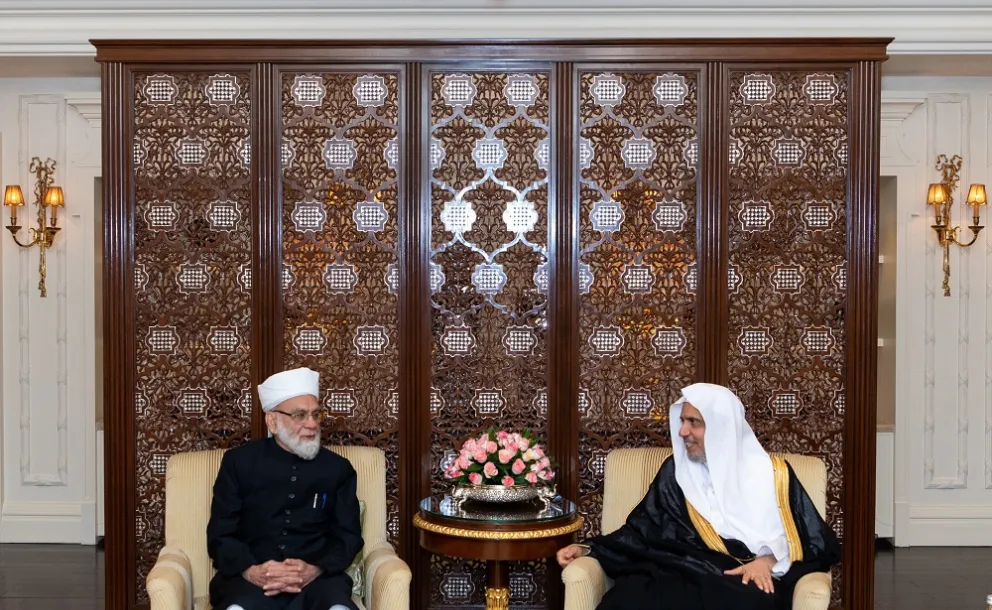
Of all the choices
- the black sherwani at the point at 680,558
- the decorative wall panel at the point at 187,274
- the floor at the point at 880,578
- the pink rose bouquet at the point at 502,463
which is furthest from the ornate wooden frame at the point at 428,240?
the black sherwani at the point at 680,558

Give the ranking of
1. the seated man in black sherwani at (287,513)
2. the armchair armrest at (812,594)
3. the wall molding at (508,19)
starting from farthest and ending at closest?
the wall molding at (508,19) → the seated man in black sherwani at (287,513) → the armchair armrest at (812,594)

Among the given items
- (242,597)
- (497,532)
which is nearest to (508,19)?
(497,532)

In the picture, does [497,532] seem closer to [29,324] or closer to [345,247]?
[345,247]

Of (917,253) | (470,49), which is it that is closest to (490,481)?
(470,49)

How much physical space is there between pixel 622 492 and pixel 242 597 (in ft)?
5.39

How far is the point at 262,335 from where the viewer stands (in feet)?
15.8

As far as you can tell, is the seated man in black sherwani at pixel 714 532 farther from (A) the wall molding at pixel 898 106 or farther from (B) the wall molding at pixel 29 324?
(B) the wall molding at pixel 29 324

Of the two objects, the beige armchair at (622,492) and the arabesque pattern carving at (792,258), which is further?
the arabesque pattern carving at (792,258)

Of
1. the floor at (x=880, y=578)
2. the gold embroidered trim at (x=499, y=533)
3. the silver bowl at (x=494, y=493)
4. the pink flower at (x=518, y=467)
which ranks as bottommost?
the floor at (x=880, y=578)

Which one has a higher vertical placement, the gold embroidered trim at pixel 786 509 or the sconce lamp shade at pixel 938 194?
the sconce lamp shade at pixel 938 194

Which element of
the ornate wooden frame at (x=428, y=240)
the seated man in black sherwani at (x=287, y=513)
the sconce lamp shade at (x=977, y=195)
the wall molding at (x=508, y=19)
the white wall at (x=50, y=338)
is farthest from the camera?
the white wall at (x=50, y=338)

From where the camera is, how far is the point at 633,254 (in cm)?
483

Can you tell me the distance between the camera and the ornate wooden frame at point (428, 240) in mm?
4770

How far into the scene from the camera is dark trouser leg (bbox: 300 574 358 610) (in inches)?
144
